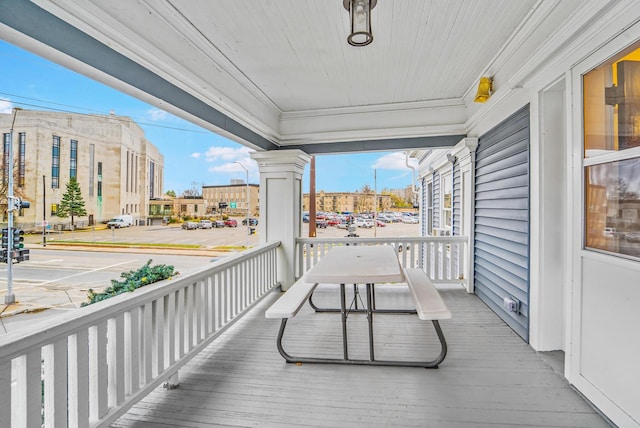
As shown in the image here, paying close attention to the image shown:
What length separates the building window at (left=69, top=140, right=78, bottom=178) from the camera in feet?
4.85

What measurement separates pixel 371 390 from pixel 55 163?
2147mm

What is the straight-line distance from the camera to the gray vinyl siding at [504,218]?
2707 millimetres

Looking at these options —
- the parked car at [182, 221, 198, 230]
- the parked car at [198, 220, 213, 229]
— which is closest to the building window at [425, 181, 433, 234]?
the parked car at [198, 220, 213, 229]

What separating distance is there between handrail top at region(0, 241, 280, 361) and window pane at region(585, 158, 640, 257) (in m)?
2.62

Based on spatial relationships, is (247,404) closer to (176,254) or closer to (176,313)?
(176,313)

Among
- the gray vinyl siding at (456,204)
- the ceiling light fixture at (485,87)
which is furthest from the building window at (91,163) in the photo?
the gray vinyl siding at (456,204)

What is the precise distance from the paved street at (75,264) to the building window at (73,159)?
0.29 metres

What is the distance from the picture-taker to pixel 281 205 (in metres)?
4.42

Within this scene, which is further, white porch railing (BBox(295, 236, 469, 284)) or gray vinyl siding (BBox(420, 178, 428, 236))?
gray vinyl siding (BBox(420, 178, 428, 236))

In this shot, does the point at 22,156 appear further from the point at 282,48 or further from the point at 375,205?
the point at 375,205

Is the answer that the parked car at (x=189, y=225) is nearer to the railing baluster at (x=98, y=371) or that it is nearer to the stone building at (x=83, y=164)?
the stone building at (x=83, y=164)

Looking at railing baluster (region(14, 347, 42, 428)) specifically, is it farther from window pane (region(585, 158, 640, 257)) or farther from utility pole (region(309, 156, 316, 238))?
utility pole (region(309, 156, 316, 238))

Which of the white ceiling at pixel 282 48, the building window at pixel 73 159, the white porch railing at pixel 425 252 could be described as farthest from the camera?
the white porch railing at pixel 425 252

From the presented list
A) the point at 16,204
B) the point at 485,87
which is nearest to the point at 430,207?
the point at 485,87
